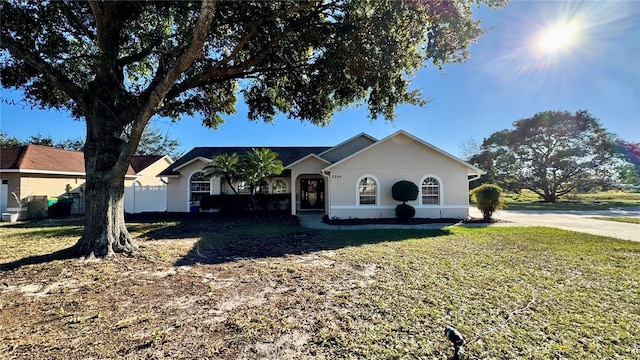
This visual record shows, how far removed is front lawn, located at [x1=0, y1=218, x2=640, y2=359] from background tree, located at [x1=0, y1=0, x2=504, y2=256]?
2.49 metres

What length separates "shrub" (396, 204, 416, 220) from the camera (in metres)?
14.5

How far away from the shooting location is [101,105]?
23.6 feet

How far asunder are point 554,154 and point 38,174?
146ft

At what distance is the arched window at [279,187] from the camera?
66.7 ft

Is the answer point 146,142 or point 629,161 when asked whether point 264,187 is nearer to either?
point 146,142

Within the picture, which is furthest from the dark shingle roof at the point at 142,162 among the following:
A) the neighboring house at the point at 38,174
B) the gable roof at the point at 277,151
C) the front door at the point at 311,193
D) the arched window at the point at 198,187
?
the front door at the point at 311,193

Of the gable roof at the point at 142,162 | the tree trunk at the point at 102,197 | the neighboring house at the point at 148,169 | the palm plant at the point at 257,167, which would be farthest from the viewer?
the gable roof at the point at 142,162

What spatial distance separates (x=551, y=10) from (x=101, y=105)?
13.1m

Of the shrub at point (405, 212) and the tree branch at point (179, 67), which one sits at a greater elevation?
the tree branch at point (179, 67)

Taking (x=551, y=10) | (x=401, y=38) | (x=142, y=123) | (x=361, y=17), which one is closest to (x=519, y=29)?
(x=551, y=10)

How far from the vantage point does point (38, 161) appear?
16.8 meters

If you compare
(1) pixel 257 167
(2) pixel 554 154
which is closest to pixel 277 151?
(1) pixel 257 167

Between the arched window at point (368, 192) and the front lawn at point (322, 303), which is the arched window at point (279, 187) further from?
the front lawn at point (322, 303)

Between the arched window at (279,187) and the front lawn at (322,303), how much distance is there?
466 inches
